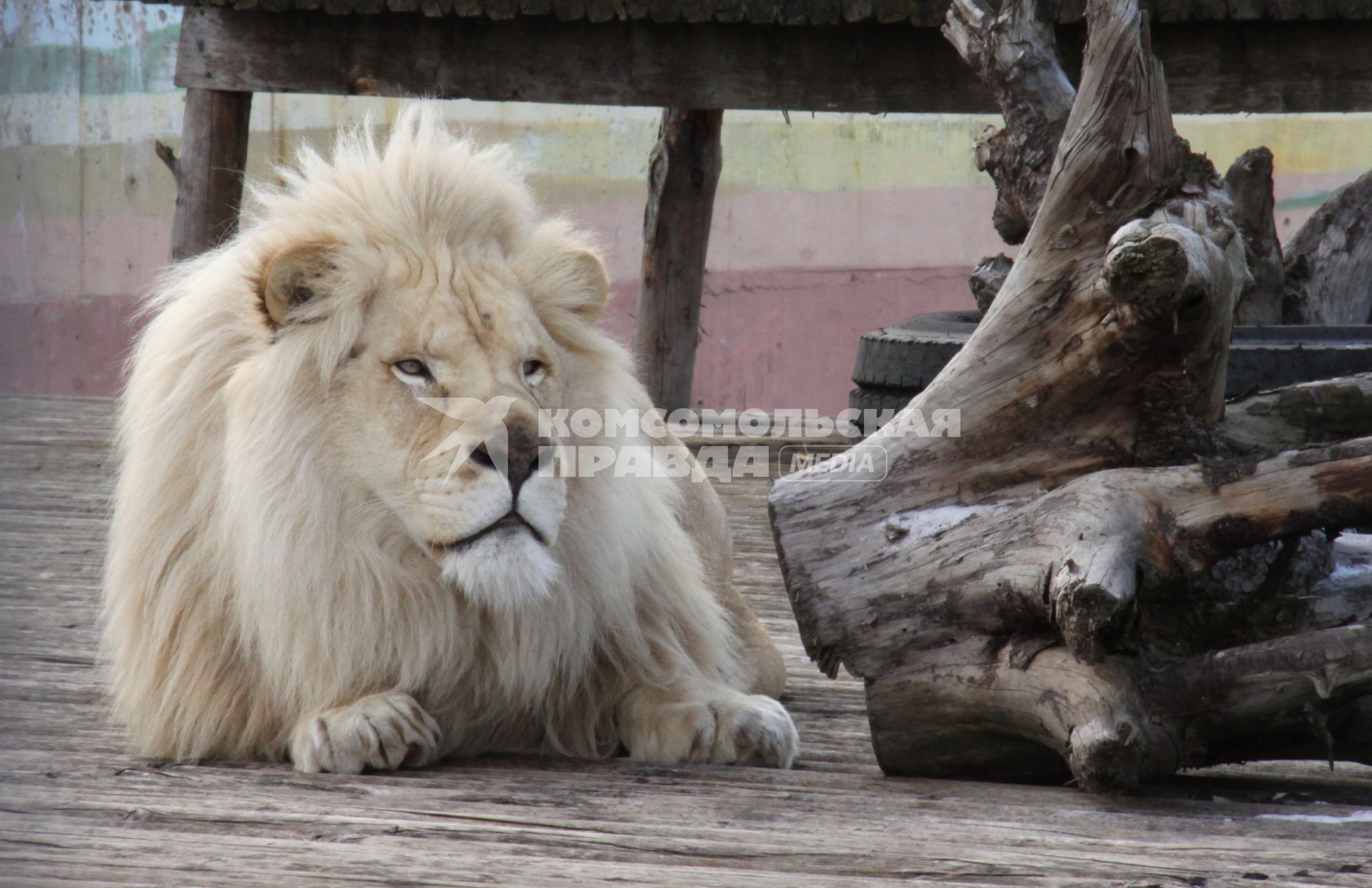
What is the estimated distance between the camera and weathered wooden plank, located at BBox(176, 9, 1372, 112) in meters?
3.98

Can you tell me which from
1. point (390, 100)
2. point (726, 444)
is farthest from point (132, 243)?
point (726, 444)

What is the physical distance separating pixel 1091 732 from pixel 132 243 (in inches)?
310

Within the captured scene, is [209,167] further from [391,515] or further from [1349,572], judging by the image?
[1349,572]

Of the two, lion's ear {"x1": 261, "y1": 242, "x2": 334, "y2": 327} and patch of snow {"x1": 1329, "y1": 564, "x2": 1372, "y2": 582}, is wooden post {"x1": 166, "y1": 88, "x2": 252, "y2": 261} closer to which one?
lion's ear {"x1": 261, "y1": 242, "x2": 334, "y2": 327}

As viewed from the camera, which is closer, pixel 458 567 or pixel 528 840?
pixel 528 840

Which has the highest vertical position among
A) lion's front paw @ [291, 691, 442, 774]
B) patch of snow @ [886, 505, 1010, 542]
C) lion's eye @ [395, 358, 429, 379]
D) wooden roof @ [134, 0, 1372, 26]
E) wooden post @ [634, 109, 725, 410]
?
wooden roof @ [134, 0, 1372, 26]

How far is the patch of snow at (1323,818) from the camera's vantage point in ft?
5.65

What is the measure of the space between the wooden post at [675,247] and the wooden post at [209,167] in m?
1.45

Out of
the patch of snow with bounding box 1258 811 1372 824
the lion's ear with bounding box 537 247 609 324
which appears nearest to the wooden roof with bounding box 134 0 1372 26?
the lion's ear with bounding box 537 247 609 324

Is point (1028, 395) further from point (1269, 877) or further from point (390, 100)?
point (390, 100)

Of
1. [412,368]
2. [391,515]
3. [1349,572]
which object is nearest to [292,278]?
[412,368]

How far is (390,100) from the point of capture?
8.64 meters

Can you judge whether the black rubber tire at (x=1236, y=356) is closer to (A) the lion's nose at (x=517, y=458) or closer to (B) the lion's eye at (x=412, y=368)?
(A) the lion's nose at (x=517, y=458)

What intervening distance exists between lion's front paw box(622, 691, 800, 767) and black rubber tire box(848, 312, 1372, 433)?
1.05 m
